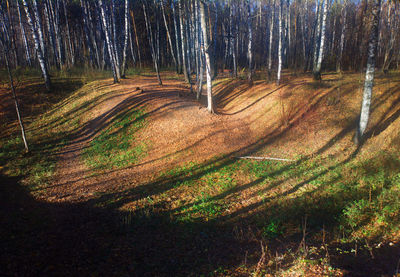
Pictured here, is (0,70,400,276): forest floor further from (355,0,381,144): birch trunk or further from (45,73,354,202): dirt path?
(355,0,381,144): birch trunk

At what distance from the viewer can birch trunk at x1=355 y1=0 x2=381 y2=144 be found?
807 centimetres

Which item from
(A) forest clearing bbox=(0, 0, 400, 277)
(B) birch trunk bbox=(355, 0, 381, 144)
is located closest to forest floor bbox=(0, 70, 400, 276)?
(A) forest clearing bbox=(0, 0, 400, 277)

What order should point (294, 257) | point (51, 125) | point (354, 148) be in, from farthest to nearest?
point (51, 125) < point (354, 148) < point (294, 257)

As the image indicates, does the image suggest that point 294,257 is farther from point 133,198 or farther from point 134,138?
point 134,138

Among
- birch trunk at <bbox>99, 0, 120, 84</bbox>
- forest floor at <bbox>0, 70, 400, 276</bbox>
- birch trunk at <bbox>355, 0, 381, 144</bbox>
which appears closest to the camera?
forest floor at <bbox>0, 70, 400, 276</bbox>

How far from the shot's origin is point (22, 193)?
27.3 ft

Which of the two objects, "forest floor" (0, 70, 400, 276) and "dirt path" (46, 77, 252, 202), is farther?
"dirt path" (46, 77, 252, 202)

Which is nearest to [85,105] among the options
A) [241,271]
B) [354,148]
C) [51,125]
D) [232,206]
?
[51,125]

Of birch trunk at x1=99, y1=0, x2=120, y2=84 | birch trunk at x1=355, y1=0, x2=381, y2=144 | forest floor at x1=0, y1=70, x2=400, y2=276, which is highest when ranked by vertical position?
birch trunk at x1=99, y1=0, x2=120, y2=84

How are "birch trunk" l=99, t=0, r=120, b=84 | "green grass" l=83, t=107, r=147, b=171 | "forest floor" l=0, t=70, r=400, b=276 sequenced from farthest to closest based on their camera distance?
"birch trunk" l=99, t=0, r=120, b=84 < "green grass" l=83, t=107, r=147, b=171 < "forest floor" l=0, t=70, r=400, b=276

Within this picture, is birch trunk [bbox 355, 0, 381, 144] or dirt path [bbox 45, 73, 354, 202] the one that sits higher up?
birch trunk [bbox 355, 0, 381, 144]

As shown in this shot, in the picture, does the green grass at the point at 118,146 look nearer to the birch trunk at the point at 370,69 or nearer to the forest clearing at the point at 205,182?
the forest clearing at the point at 205,182

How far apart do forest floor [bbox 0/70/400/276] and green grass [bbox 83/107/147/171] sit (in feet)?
0.26

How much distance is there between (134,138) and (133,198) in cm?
482
